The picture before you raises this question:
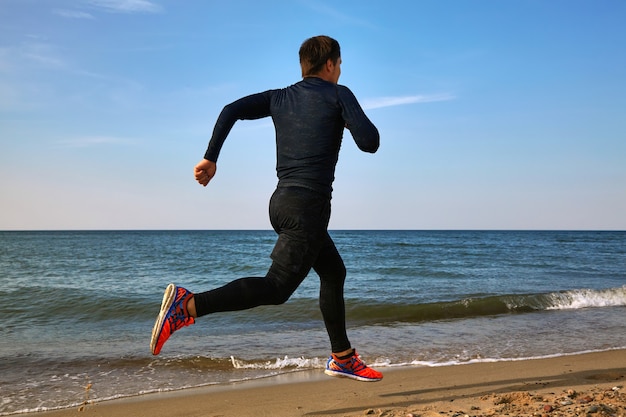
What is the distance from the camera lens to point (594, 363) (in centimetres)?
559

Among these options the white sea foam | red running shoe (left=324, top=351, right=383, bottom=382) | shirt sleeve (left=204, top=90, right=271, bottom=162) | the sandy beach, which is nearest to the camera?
shirt sleeve (left=204, top=90, right=271, bottom=162)

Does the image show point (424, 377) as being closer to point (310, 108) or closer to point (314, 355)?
point (314, 355)

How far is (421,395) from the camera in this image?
14.5 ft

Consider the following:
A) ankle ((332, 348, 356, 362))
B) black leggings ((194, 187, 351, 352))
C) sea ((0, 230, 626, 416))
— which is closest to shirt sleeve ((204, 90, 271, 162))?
black leggings ((194, 187, 351, 352))

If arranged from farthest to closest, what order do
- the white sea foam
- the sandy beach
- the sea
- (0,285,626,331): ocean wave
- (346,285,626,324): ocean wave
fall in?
the white sea foam, (346,285,626,324): ocean wave, (0,285,626,331): ocean wave, the sea, the sandy beach

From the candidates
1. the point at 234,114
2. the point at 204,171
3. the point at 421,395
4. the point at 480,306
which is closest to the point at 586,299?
the point at 480,306

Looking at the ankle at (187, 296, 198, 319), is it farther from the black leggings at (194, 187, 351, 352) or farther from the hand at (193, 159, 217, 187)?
the hand at (193, 159, 217, 187)

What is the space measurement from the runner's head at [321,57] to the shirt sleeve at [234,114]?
291 mm

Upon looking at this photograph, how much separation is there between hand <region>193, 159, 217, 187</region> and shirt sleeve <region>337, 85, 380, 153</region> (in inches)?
29.9

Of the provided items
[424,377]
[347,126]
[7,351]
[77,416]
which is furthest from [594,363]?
[7,351]

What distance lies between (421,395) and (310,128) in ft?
8.62

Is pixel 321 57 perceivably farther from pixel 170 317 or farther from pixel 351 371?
pixel 351 371

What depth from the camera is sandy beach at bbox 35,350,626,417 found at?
12.2 ft

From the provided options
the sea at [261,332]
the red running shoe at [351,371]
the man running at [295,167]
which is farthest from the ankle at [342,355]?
the sea at [261,332]
